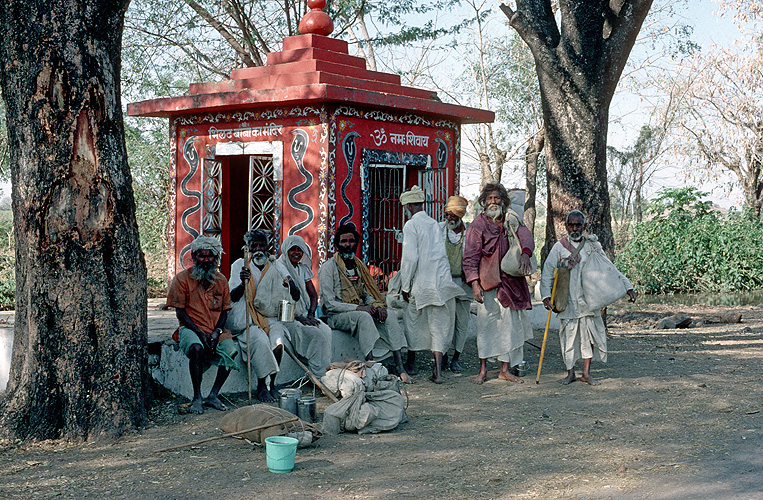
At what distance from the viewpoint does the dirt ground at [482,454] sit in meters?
4.42

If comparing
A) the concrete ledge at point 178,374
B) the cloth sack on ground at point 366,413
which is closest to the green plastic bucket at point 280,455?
the cloth sack on ground at point 366,413

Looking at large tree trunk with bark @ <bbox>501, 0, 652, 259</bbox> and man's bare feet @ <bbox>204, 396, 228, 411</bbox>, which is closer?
man's bare feet @ <bbox>204, 396, 228, 411</bbox>

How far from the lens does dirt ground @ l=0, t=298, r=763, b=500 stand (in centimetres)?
442

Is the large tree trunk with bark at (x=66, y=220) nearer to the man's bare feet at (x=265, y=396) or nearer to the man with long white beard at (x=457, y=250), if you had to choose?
the man's bare feet at (x=265, y=396)

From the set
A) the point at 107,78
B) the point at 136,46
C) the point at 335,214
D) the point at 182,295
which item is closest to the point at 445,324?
the point at 335,214

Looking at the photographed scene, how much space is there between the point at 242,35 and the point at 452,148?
6.62 metres

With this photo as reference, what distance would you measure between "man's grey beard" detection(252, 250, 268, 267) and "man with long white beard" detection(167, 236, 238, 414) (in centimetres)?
46

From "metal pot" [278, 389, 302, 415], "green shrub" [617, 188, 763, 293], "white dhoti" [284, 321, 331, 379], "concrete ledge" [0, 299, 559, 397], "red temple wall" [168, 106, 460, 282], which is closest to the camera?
"metal pot" [278, 389, 302, 415]

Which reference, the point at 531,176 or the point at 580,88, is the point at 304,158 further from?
the point at 531,176

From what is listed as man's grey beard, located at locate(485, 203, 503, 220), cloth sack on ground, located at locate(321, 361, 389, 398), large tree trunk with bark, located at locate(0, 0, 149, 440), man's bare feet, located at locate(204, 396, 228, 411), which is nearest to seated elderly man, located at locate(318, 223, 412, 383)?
cloth sack on ground, located at locate(321, 361, 389, 398)

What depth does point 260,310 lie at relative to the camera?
6777mm

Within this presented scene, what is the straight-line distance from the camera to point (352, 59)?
941 centimetres

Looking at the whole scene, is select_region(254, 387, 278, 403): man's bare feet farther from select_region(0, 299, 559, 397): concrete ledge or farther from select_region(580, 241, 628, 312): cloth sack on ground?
select_region(580, 241, 628, 312): cloth sack on ground

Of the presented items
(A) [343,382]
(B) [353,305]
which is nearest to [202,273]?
(A) [343,382]
